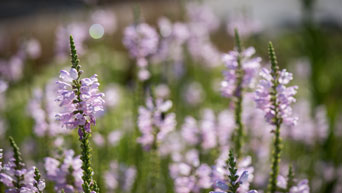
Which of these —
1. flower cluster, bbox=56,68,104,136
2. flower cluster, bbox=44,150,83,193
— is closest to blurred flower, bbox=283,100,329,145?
flower cluster, bbox=44,150,83,193

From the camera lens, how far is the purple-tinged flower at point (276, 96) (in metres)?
2.42

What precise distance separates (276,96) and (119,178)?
2326 millimetres

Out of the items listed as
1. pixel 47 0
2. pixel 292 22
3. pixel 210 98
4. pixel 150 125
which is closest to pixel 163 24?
pixel 150 125

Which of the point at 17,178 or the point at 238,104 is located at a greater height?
the point at 238,104

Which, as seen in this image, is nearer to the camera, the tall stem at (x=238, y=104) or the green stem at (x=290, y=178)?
the green stem at (x=290, y=178)

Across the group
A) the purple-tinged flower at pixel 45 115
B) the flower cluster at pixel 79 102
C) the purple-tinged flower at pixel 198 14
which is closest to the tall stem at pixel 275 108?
the flower cluster at pixel 79 102

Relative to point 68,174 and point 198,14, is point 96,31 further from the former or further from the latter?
point 68,174

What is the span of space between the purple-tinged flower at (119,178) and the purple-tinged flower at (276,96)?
2.05m

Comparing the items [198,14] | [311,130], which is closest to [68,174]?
[311,130]

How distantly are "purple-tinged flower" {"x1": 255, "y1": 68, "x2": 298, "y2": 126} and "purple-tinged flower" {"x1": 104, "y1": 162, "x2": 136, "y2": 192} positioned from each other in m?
2.05

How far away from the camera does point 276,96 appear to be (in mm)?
2434

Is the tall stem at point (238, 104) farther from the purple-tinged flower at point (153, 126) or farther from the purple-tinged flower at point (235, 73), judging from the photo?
the purple-tinged flower at point (153, 126)

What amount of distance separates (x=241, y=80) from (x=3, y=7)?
2596 centimetres

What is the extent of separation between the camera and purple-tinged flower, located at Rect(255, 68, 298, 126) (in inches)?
95.3
